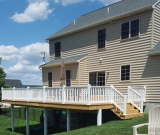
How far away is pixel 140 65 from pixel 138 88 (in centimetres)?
134

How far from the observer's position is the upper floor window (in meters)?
12.4

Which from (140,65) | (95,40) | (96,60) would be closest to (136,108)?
(140,65)

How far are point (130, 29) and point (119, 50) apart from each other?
147cm

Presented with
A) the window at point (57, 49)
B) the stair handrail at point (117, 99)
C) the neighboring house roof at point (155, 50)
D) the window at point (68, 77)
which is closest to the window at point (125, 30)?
the neighboring house roof at point (155, 50)

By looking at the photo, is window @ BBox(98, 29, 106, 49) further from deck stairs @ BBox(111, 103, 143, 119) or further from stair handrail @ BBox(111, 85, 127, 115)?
deck stairs @ BBox(111, 103, 143, 119)

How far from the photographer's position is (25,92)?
1451cm

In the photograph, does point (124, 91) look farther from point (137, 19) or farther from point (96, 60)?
point (137, 19)

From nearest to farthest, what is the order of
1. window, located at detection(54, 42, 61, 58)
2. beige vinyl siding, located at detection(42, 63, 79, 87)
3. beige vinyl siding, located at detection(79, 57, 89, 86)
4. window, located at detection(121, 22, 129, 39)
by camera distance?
1. window, located at detection(121, 22, 129, 39)
2. beige vinyl siding, located at detection(79, 57, 89, 86)
3. beige vinyl siding, located at detection(42, 63, 79, 87)
4. window, located at detection(54, 42, 61, 58)

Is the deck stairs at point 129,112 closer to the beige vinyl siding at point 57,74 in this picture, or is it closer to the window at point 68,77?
the beige vinyl siding at point 57,74

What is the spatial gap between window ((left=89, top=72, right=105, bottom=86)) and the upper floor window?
3.08m

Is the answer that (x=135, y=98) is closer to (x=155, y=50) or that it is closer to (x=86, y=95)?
(x=155, y=50)

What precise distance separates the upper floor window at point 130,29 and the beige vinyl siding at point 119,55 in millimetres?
240

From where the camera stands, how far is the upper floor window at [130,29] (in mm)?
12445

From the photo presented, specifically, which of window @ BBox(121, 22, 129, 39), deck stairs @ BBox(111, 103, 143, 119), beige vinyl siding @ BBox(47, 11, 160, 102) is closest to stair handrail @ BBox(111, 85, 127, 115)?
deck stairs @ BBox(111, 103, 143, 119)
